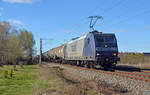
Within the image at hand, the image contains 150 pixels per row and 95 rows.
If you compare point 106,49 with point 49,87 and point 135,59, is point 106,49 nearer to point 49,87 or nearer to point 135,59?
point 49,87

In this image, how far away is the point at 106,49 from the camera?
21.5m

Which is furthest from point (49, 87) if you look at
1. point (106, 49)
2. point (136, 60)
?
point (136, 60)

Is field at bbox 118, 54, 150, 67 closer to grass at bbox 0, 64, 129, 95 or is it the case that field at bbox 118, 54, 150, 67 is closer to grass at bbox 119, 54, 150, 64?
grass at bbox 119, 54, 150, 64

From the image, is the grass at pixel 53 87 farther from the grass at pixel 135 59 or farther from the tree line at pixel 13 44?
the tree line at pixel 13 44

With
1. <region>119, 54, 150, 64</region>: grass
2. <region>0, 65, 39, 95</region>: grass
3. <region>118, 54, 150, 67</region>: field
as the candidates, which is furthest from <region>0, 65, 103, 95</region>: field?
<region>119, 54, 150, 64</region>: grass

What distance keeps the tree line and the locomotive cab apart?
2713 cm

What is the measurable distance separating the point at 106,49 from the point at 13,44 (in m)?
38.4

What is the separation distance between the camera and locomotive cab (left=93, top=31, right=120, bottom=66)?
834 inches

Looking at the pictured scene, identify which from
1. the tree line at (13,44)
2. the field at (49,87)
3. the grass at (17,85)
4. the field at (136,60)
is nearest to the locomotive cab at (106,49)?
the field at (49,87)

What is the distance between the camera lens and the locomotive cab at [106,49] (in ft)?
69.5

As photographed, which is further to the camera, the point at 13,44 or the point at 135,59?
the point at 13,44

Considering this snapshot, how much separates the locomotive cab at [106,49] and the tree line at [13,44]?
27.1 metres

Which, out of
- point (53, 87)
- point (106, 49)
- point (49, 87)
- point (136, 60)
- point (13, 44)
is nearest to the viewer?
point (53, 87)

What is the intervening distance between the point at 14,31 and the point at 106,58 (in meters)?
40.2
